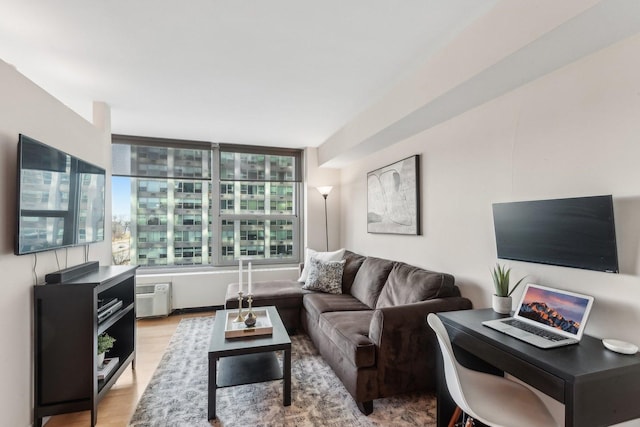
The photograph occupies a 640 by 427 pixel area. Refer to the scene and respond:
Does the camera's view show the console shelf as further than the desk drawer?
Yes

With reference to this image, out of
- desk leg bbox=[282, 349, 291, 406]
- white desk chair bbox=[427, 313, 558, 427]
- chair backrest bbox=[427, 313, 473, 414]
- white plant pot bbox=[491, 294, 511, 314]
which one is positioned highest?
white plant pot bbox=[491, 294, 511, 314]

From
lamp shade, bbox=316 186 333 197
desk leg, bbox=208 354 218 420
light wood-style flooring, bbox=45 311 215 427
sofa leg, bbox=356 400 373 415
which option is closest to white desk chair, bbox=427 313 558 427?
sofa leg, bbox=356 400 373 415

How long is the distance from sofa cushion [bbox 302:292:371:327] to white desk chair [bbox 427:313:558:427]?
1445mm

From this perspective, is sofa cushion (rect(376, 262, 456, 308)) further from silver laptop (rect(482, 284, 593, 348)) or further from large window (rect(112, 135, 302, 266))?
large window (rect(112, 135, 302, 266))

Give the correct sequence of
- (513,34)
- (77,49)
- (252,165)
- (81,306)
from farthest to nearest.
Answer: (252,165), (77,49), (81,306), (513,34)

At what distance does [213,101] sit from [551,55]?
8.55 feet

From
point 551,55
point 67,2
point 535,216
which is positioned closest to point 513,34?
point 551,55

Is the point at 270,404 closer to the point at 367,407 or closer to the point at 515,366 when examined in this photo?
the point at 367,407

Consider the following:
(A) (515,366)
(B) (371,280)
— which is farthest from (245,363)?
(A) (515,366)

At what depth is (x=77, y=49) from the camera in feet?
6.79

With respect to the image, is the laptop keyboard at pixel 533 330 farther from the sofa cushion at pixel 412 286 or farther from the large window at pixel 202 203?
the large window at pixel 202 203

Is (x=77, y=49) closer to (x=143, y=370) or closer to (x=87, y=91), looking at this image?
(x=87, y=91)

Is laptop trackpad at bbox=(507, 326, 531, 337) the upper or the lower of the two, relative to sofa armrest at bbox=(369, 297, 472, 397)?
upper

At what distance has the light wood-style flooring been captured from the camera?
6.46 feet
